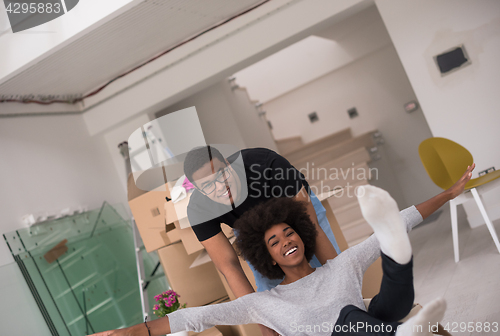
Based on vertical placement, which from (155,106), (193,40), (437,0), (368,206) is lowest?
(368,206)

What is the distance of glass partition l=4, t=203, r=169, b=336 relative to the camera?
271cm

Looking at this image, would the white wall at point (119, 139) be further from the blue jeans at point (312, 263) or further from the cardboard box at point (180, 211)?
the blue jeans at point (312, 263)

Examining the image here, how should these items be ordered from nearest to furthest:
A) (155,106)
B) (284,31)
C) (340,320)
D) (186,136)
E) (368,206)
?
1. (368,206)
2. (340,320)
3. (186,136)
4. (284,31)
5. (155,106)

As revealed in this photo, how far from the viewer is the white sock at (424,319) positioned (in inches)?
32.1

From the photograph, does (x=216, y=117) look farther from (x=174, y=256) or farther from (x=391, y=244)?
(x=391, y=244)

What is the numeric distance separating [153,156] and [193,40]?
1.76 m

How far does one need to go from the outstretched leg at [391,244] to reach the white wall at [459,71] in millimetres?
2630

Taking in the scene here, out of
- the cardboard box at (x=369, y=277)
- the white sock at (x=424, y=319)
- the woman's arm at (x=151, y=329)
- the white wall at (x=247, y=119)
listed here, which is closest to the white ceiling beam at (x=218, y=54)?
the white wall at (x=247, y=119)

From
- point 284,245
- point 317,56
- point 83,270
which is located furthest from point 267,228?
point 317,56

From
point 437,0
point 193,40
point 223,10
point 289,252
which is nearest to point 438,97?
point 437,0

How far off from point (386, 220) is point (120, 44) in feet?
8.71

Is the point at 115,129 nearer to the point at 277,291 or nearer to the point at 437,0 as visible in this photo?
the point at 437,0

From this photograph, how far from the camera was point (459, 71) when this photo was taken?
10.4ft

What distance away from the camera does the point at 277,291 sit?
1.15 meters
